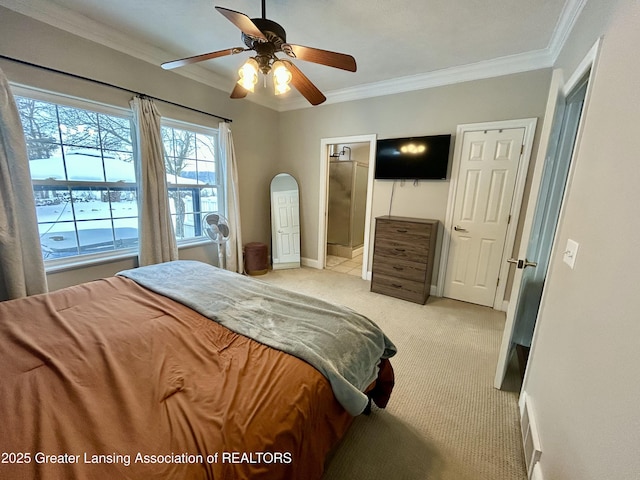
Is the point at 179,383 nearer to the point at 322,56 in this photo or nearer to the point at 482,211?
the point at 322,56

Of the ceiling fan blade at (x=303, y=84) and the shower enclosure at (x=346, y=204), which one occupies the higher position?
the ceiling fan blade at (x=303, y=84)

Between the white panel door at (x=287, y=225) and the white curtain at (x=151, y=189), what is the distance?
1.70 metres

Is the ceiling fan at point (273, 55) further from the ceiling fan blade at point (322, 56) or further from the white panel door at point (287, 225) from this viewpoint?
the white panel door at point (287, 225)

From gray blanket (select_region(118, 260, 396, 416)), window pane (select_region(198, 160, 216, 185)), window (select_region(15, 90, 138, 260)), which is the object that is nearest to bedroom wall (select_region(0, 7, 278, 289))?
window (select_region(15, 90, 138, 260))

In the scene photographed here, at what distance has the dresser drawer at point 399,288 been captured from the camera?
303 cm

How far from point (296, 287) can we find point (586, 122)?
304cm

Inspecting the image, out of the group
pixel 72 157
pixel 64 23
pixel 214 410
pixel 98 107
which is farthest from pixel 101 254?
pixel 214 410

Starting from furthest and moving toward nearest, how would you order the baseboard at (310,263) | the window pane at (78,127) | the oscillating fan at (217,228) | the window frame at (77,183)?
the baseboard at (310,263)
the oscillating fan at (217,228)
the window pane at (78,127)
the window frame at (77,183)

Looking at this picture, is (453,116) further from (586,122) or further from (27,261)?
(27,261)

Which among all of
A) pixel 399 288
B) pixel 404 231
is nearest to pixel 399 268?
pixel 399 288

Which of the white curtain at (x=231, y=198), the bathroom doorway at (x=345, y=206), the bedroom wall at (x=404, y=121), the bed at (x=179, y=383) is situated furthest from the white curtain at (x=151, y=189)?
the bathroom doorway at (x=345, y=206)

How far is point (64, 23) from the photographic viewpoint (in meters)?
2.07

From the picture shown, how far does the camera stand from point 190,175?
3275 mm

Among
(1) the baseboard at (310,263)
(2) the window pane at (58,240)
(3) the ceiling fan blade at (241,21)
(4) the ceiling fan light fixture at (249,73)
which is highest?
(3) the ceiling fan blade at (241,21)
